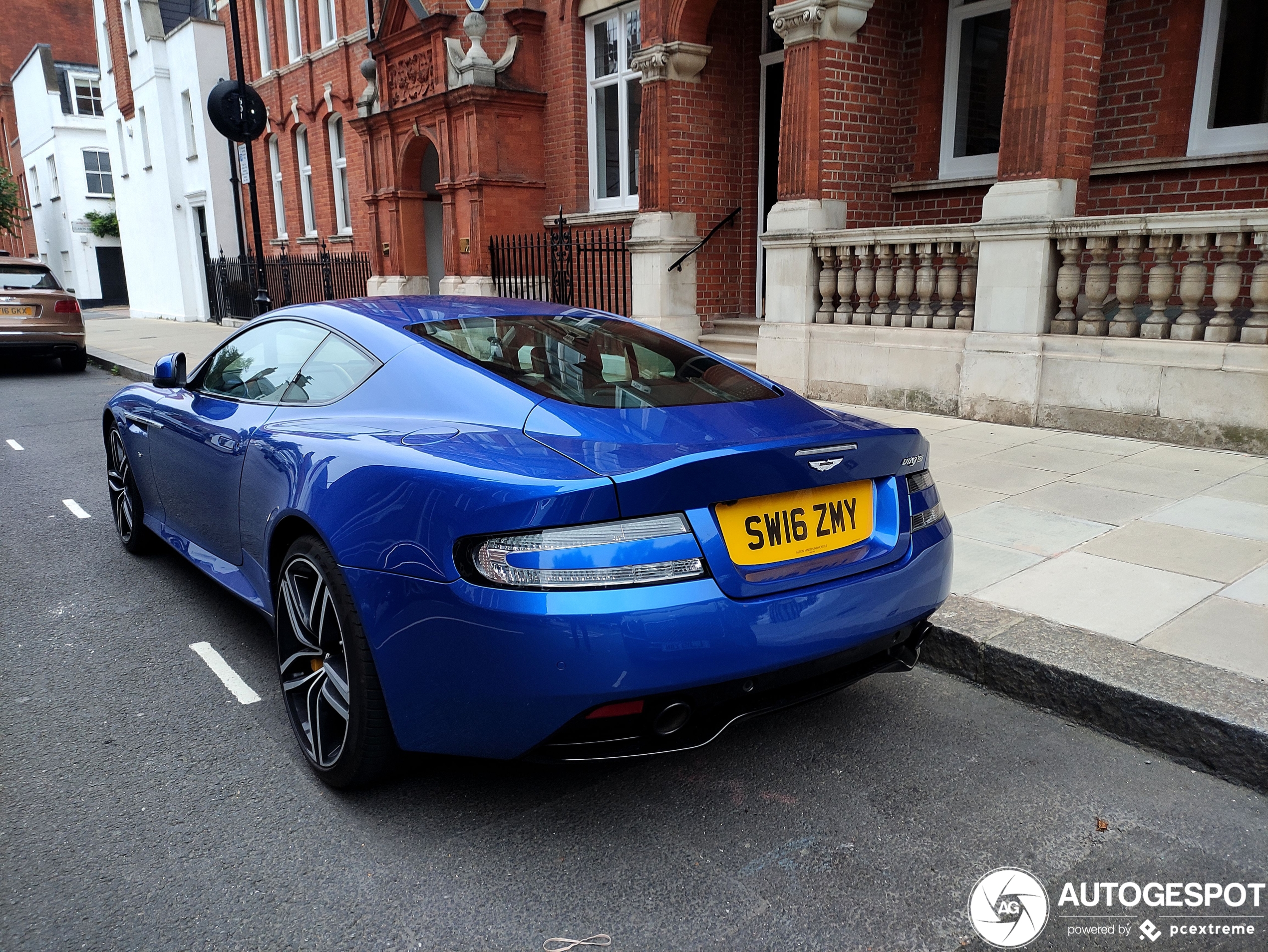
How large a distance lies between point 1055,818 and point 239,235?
1670 cm

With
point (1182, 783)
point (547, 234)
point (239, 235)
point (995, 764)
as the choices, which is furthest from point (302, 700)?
point (239, 235)

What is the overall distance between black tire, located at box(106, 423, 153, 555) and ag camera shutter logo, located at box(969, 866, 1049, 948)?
4.32 metres

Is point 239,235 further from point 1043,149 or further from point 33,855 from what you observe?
point 33,855

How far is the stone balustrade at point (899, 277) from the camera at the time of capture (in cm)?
819

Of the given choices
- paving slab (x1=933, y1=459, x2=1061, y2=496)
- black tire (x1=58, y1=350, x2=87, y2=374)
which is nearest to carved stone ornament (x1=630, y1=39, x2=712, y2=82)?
paving slab (x1=933, y1=459, x2=1061, y2=496)

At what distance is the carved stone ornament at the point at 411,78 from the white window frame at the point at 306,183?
7009 millimetres

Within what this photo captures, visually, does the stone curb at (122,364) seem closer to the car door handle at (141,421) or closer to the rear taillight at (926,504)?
the car door handle at (141,421)

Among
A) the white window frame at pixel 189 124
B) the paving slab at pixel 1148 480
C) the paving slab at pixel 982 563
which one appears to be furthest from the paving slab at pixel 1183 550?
the white window frame at pixel 189 124

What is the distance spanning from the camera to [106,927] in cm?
223

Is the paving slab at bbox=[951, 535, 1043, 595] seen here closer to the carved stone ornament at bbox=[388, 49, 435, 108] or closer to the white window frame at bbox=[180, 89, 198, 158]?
the carved stone ornament at bbox=[388, 49, 435, 108]

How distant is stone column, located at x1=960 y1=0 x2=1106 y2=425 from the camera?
7.30m

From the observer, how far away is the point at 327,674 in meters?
2.80

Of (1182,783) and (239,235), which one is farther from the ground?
(239,235)

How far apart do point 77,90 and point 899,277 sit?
1759 inches
